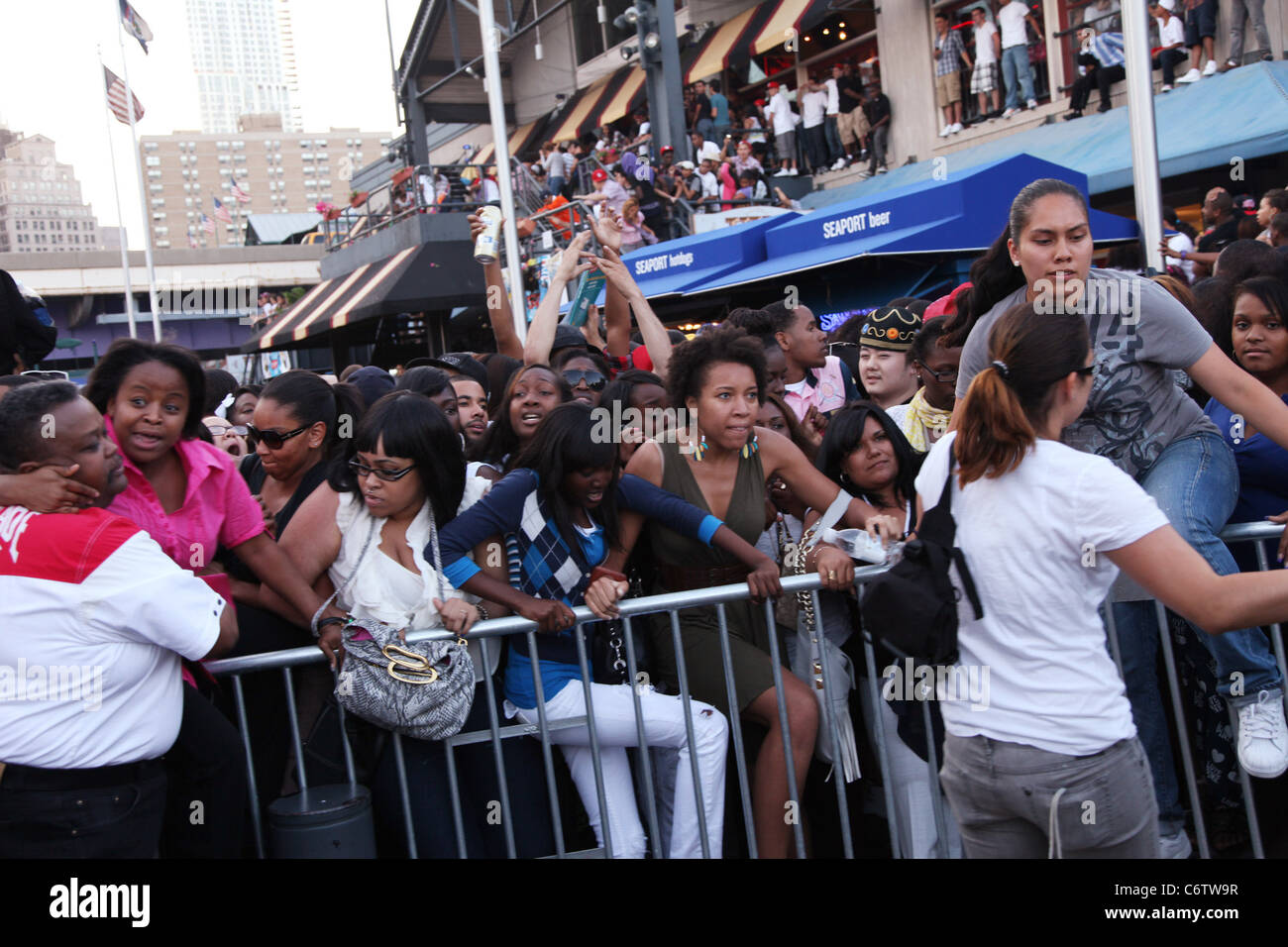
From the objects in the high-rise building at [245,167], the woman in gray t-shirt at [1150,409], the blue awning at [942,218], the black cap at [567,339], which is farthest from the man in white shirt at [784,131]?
the high-rise building at [245,167]

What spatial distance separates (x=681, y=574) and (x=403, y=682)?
112cm

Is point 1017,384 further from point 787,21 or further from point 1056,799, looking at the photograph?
point 787,21

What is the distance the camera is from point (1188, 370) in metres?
3.39

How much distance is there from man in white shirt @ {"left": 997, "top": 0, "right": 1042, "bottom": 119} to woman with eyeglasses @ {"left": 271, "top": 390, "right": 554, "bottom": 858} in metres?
14.1

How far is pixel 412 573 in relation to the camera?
12.5 ft

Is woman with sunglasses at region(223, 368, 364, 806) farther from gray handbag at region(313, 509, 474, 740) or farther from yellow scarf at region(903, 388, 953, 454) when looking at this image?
yellow scarf at region(903, 388, 953, 454)

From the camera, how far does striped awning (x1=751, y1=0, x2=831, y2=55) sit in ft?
61.0

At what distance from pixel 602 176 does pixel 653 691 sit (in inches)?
551

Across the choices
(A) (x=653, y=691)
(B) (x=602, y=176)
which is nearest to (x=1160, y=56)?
(B) (x=602, y=176)

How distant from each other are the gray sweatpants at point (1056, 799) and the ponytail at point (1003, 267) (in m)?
1.71

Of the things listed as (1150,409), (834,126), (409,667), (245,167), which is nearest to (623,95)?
(834,126)

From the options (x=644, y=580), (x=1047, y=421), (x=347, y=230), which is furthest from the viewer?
(x=347, y=230)

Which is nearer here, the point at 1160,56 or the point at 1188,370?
the point at 1188,370
